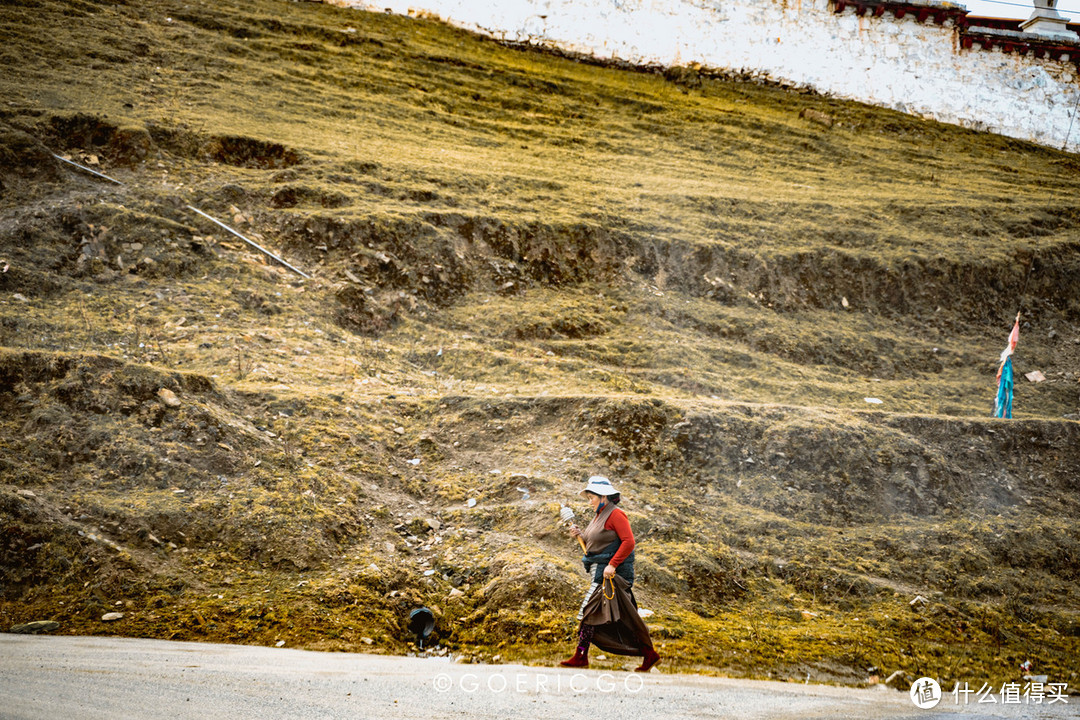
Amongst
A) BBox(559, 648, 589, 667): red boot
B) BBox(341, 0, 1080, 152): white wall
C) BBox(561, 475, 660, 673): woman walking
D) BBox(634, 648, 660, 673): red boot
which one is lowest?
BBox(559, 648, 589, 667): red boot

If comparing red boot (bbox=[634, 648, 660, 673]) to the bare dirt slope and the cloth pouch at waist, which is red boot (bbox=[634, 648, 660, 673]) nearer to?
the cloth pouch at waist

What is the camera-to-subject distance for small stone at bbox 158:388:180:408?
383 inches

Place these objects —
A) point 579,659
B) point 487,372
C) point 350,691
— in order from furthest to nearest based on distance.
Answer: point 487,372
point 579,659
point 350,691

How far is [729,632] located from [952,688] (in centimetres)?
215

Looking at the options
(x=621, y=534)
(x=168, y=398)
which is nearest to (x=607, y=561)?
(x=621, y=534)

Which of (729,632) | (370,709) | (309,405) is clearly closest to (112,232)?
(309,405)

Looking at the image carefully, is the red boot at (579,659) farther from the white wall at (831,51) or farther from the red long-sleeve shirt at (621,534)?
the white wall at (831,51)

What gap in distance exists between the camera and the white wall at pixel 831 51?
3073 centimetres

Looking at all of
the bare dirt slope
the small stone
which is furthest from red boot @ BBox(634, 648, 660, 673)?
the small stone

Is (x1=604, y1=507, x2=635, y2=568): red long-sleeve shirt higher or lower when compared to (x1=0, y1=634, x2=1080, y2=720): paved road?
higher

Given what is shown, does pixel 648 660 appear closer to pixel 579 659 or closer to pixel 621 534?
pixel 579 659

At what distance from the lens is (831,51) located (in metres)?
31.5

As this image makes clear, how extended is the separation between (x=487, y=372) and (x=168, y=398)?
505 centimetres

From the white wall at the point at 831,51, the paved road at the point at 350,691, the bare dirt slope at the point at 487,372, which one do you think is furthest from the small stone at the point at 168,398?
the white wall at the point at 831,51
